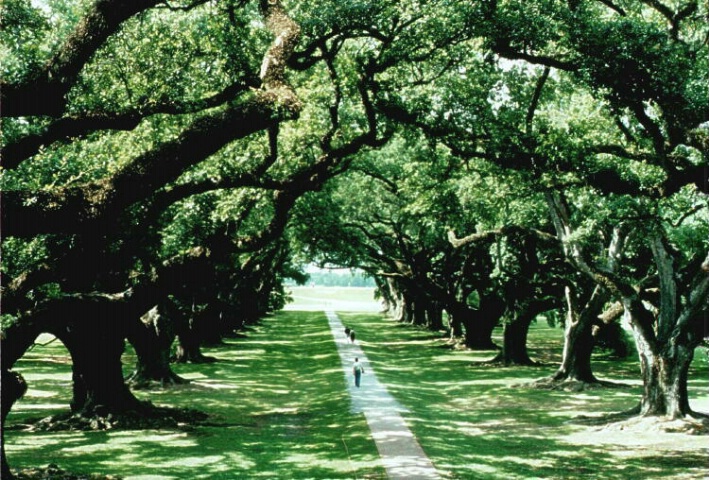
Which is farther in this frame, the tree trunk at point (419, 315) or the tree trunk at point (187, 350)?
the tree trunk at point (419, 315)

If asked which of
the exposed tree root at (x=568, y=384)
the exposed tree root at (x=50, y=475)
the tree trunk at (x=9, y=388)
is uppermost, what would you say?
the tree trunk at (x=9, y=388)

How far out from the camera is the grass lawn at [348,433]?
13180 millimetres

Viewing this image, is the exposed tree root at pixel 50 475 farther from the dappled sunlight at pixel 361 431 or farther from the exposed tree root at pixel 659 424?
the exposed tree root at pixel 659 424

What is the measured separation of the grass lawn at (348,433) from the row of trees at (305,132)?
8.14 ft

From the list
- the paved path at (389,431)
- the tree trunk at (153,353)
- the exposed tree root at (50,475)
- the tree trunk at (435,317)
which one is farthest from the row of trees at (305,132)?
the tree trunk at (435,317)

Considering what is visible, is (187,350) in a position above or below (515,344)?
below

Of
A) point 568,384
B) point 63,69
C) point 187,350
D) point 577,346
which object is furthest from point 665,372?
point 187,350

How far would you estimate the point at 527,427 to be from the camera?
18.2 meters

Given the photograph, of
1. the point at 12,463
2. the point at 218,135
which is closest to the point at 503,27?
the point at 218,135

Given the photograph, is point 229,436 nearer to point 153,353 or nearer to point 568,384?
point 153,353

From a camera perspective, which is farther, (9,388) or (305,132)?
(305,132)

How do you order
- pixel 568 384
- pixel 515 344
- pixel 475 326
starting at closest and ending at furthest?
pixel 568 384 → pixel 515 344 → pixel 475 326

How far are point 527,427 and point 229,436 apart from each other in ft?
25.4

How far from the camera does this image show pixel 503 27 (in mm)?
13109
